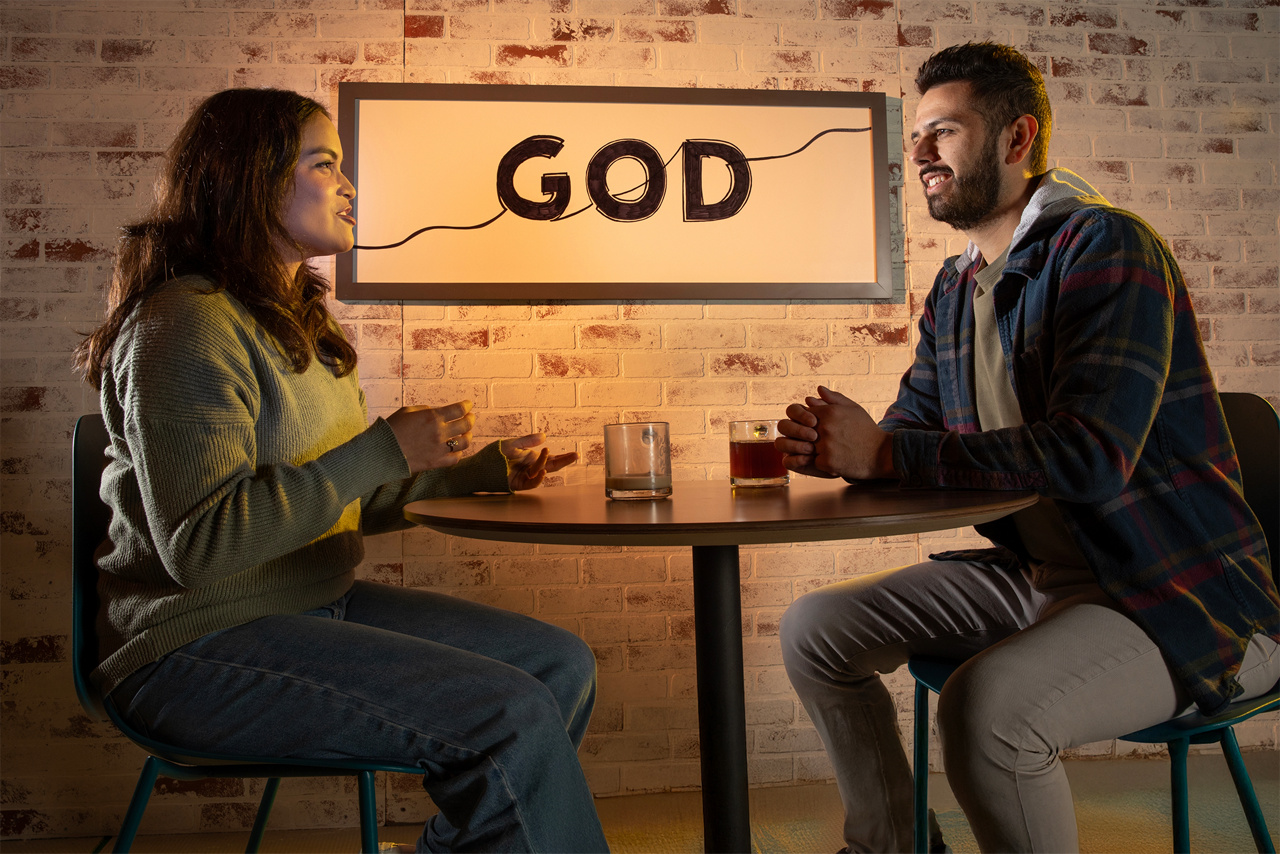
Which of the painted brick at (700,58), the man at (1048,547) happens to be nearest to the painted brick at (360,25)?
the painted brick at (700,58)

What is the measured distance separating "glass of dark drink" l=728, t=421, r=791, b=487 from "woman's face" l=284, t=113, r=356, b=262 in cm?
82

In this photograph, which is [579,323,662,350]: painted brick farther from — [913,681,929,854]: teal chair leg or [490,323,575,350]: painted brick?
[913,681,929,854]: teal chair leg

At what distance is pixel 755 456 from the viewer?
1558 mm

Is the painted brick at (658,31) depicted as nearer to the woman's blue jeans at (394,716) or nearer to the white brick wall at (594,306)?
the white brick wall at (594,306)

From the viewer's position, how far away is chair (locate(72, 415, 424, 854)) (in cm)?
119

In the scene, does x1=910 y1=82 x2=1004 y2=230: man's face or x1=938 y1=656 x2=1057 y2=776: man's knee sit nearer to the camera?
x1=938 y1=656 x2=1057 y2=776: man's knee

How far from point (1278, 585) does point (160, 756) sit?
6.00 ft

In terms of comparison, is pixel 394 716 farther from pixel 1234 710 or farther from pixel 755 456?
pixel 1234 710

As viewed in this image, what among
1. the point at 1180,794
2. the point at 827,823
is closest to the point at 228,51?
the point at 827,823

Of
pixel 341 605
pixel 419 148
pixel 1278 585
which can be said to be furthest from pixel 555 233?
pixel 1278 585

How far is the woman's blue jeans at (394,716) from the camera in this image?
1096mm

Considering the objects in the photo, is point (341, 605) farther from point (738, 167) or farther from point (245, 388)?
point (738, 167)

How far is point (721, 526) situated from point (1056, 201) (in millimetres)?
1022

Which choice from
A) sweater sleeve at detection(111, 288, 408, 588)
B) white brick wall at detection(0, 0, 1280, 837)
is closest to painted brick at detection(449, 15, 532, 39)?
white brick wall at detection(0, 0, 1280, 837)
